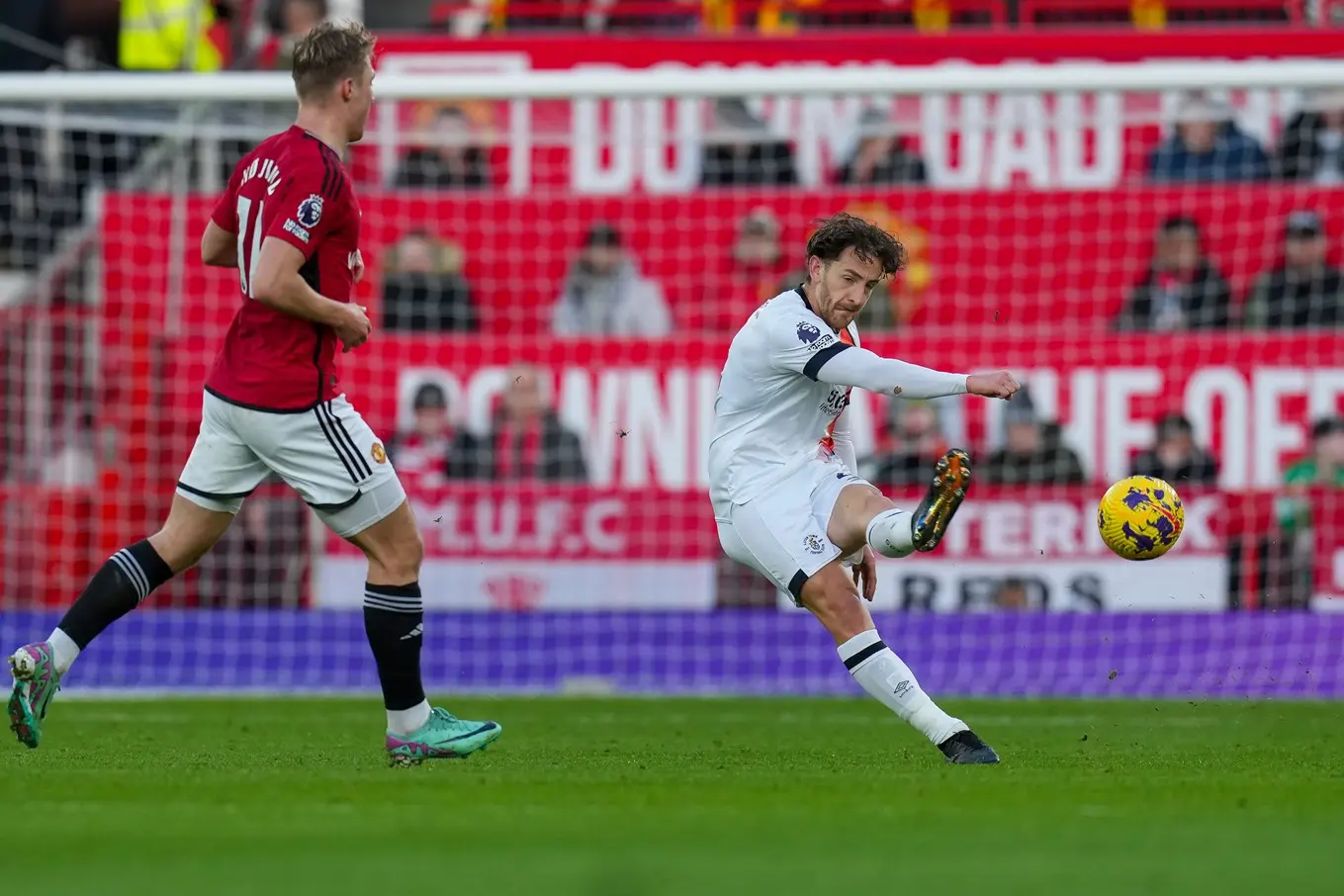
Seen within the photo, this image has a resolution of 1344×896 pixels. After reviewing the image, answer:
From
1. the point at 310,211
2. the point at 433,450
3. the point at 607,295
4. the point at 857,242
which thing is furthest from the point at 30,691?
the point at 607,295

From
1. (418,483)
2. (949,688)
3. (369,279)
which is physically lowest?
(949,688)

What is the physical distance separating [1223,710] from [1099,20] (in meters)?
6.92

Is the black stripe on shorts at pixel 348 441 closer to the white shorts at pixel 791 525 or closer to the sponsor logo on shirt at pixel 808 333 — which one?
the white shorts at pixel 791 525

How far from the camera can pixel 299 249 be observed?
635cm

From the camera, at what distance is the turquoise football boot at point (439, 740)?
260 inches

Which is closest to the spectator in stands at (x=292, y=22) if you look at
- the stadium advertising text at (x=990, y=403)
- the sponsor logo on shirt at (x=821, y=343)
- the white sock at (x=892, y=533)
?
the stadium advertising text at (x=990, y=403)

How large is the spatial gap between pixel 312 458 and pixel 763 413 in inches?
60.1

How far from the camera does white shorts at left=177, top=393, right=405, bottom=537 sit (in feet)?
21.2

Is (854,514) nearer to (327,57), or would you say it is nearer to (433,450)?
(327,57)

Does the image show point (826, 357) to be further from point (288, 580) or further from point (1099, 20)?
point (1099, 20)

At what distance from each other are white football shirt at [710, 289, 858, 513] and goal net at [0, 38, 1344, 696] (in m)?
4.81

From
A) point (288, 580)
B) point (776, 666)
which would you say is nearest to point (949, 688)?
point (776, 666)

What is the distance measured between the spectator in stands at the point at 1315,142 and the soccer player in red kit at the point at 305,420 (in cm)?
874

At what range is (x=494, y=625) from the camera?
1209 centimetres
